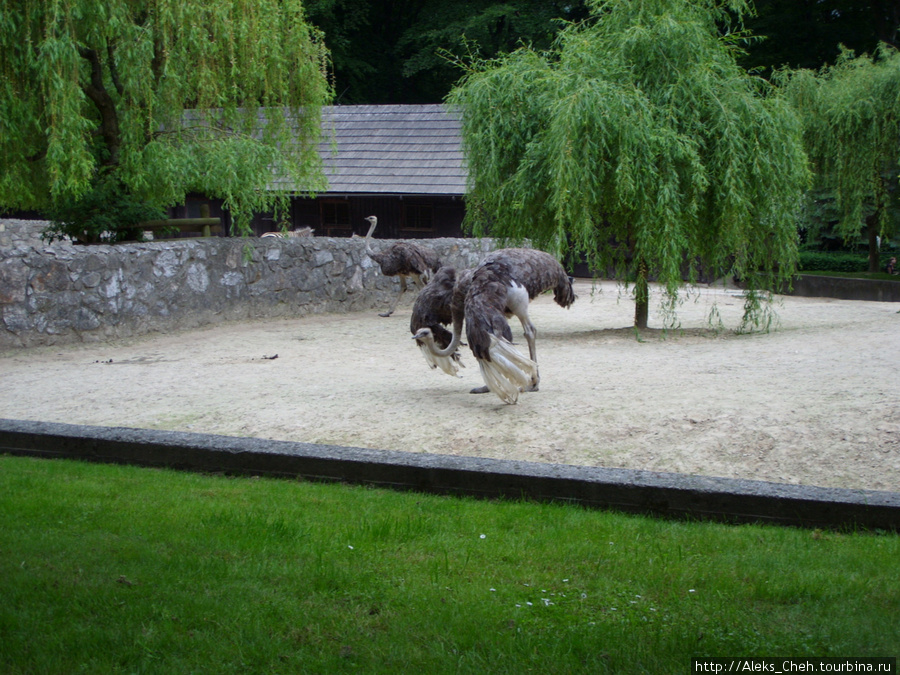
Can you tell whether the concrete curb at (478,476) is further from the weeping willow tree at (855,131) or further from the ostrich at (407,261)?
the weeping willow tree at (855,131)

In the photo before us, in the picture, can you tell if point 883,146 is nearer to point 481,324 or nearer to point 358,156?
point 358,156

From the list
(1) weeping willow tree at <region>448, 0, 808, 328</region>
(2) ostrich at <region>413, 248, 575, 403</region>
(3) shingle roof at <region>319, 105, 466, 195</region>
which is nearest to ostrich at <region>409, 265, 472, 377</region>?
(2) ostrich at <region>413, 248, 575, 403</region>

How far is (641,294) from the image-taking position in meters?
13.0

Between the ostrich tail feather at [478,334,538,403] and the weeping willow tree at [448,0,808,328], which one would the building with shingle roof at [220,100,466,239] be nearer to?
the weeping willow tree at [448,0,808,328]

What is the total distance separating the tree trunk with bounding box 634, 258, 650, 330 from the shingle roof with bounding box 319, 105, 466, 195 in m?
11.3

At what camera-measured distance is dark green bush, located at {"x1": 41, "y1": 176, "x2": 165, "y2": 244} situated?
534 inches

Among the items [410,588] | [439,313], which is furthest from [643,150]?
[410,588]

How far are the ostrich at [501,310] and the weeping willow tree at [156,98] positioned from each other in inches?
264

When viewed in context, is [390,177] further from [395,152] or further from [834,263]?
[834,263]

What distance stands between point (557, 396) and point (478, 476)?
9.68ft

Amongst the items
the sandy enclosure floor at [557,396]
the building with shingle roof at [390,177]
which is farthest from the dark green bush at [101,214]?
the building with shingle roof at [390,177]

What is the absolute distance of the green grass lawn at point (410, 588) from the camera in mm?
2971

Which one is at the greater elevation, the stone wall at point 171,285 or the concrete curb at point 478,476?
the stone wall at point 171,285

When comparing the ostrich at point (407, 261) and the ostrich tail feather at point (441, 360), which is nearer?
the ostrich tail feather at point (441, 360)
